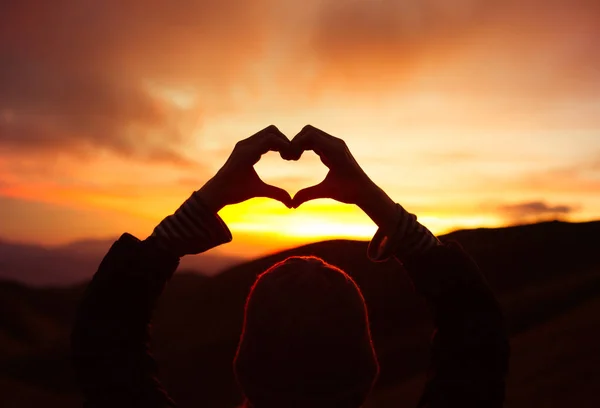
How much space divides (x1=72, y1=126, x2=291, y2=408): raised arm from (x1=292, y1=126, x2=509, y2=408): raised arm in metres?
0.16

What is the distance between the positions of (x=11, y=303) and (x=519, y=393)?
15435 mm

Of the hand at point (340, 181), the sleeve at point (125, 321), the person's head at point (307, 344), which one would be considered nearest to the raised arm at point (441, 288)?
the hand at point (340, 181)

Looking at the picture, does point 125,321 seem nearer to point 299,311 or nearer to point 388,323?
point 299,311

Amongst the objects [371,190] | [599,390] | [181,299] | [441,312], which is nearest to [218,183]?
[371,190]

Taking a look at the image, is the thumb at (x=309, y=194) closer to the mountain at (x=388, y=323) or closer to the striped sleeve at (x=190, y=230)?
the striped sleeve at (x=190, y=230)

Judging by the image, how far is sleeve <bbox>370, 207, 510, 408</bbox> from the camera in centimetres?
153

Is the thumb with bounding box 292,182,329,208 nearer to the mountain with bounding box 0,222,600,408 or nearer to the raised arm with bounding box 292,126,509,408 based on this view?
the raised arm with bounding box 292,126,509,408

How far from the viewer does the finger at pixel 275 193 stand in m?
1.66

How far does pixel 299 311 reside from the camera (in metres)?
1.41

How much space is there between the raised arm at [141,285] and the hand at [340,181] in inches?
2.0

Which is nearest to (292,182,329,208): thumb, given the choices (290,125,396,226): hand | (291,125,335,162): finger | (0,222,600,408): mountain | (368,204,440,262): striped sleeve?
(290,125,396,226): hand

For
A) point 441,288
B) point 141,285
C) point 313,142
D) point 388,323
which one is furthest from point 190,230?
point 388,323

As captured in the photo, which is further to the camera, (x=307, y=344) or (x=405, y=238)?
(x=405, y=238)

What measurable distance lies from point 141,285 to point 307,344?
58 centimetres
